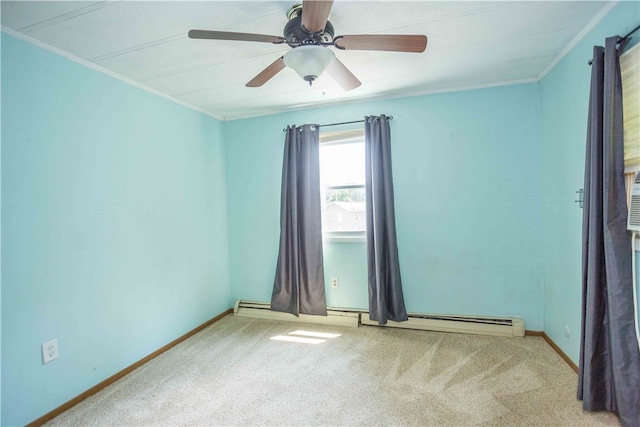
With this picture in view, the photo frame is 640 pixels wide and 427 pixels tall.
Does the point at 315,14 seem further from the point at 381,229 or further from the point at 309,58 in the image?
the point at 381,229

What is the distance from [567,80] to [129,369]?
3.81 meters

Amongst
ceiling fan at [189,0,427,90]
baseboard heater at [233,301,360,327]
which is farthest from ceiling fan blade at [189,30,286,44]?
baseboard heater at [233,301,360,327]

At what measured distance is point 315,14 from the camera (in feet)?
3.88

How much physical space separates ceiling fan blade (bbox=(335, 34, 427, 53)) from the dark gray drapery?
3.18ft

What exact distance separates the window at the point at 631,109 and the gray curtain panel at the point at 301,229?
214 cm

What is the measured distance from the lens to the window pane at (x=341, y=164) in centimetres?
297

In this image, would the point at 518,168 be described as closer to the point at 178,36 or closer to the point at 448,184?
the point at 448,184

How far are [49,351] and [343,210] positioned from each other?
2.43 metres

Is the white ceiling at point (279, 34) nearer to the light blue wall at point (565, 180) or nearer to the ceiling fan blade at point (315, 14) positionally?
the light blue wall at point (565, 180)

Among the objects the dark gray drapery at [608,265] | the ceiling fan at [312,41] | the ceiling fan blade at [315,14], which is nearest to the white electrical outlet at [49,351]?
the ceiling fan at [312,41]

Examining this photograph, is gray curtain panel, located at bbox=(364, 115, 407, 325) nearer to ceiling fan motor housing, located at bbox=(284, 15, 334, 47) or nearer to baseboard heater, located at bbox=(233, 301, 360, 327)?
baseboard heater, located at bbox=(233, 301, 360, 327)

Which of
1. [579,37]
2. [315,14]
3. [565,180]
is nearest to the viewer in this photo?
[315,14]

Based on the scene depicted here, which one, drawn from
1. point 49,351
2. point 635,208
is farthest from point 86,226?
point 635,208

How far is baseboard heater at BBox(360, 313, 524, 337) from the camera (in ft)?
8.23
